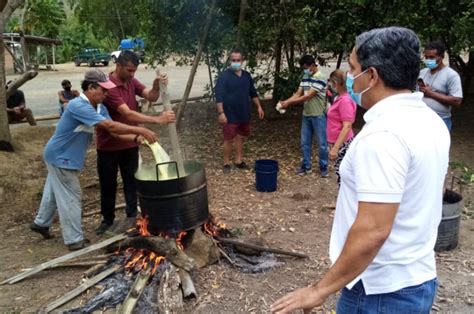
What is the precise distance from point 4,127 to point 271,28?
4.83m

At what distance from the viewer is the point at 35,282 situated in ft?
14.0

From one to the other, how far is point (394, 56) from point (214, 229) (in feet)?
10.9

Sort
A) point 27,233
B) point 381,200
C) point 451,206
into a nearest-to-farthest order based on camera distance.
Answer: point 381,200, point 451,206, point 27,233

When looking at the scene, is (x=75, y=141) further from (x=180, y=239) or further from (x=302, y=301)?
(x=302, y=301)

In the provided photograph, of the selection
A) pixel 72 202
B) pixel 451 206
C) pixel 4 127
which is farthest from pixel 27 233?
pixel 451 206

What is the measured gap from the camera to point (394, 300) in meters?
1.72

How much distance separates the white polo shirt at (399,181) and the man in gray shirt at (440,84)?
4.37 meters

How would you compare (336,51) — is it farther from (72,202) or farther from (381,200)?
(381,200)

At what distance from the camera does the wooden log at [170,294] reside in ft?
11.8

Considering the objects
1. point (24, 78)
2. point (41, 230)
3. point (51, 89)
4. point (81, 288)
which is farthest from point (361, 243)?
point (51, 89)

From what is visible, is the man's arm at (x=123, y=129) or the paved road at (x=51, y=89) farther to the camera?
the paved road at (x=51, y=89)

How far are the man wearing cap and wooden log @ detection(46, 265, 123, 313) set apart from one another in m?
0.92

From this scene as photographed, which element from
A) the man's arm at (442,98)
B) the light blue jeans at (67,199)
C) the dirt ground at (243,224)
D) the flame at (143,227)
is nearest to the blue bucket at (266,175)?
the dirt ground at (243,224)

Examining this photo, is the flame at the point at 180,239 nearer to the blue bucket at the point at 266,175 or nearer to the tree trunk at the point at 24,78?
the blue bucket at the point at 266,175
